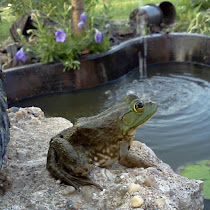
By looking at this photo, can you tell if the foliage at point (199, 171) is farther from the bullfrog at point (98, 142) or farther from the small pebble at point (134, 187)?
the small pebble at point (134, 187)

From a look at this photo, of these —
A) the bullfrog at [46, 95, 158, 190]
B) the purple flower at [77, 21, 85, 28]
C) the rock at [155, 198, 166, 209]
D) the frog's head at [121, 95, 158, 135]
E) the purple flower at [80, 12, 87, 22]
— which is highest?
the purple flower at [80, 12, 87, 22]

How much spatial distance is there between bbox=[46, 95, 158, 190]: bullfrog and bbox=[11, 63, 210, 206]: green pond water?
1.20 meters

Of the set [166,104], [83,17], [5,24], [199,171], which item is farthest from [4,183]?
[5,24]

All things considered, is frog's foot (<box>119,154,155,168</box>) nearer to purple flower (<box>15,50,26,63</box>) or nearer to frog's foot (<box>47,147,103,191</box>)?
frog's foot (<box>47,147,103,191</box>)

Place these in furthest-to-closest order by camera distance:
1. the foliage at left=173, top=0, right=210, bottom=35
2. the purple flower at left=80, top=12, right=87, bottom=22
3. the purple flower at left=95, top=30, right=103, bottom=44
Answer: the foliage at left=173, top=0, right=210, bottom=35
the purple flower at left=80, top=12, right=87, bottom=22
the purple flower at left=95, top=30, right=103, bottom=44

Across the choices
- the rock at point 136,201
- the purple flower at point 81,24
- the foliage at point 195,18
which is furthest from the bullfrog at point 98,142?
the foliage at point 195,18

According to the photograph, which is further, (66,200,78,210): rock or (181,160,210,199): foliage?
(181,160,210,199): foliage

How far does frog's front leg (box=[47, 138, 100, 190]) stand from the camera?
A: 179cm

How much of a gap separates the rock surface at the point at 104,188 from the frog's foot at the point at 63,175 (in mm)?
29

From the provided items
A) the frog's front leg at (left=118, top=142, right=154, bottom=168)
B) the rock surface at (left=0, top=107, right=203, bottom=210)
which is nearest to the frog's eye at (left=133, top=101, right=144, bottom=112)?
the frog's front leg at (left=118, top=142, right=154, bottom=168)

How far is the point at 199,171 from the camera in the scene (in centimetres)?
280

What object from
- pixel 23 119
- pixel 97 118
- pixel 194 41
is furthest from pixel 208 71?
pixel 97 118

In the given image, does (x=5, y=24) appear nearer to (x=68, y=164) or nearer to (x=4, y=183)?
(x=4, y=183)

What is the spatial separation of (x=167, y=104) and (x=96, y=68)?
1.40 meters
